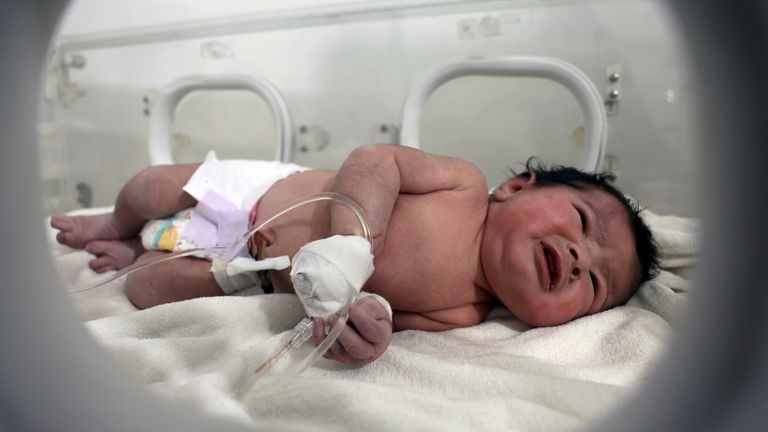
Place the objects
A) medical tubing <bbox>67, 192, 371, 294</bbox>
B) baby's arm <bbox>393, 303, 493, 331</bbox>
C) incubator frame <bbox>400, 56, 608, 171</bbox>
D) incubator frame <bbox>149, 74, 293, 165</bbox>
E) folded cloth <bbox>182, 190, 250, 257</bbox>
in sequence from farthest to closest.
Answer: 1. incubator frame <bbox>149, 74, 293, 165</bbox>
2. incubator frame <bbox>400, 56, 608, 171</bbox>
3. folded cloth <bbox>182, 190, 250, 257</bbox>
4. baby's arm <bbox>393, 303, 493, 331</bbox>
5. medical tubing <bbox>67, 192, 371, 294</bbox>

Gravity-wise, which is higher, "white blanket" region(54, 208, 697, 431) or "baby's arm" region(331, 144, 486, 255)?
"baby's arm" region(331, 144, 486, 255)

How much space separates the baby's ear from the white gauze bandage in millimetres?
395

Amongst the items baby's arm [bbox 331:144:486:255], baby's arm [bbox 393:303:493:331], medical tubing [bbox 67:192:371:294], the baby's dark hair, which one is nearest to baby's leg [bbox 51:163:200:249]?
medical tubing [bbox 67:192:371:294]

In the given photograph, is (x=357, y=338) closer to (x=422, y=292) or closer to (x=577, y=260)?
(x=422, y=292)

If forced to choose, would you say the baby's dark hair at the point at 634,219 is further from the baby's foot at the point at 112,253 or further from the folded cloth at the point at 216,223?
the baby's foot at the point at 112,253

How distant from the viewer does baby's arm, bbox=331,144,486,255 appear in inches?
30.8

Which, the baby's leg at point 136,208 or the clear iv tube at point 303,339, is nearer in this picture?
the clear iv tube at point 303,339

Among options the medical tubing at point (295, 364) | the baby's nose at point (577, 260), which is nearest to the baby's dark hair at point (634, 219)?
the baby's nose at point (577, 260)

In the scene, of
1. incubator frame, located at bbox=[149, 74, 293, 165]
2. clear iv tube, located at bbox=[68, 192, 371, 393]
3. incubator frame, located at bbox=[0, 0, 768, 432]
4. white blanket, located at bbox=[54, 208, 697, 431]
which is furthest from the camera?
incubator frame, located at bbox=[149, 74, 293, 165]

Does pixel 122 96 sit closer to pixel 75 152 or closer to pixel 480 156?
pixel 75 152

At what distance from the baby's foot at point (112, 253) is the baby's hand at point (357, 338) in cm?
67

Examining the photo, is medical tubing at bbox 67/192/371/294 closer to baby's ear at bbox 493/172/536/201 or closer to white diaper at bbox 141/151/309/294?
white diaper at bbox 141/151/309/294

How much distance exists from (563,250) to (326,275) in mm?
403

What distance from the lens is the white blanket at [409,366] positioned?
0.52 meters
